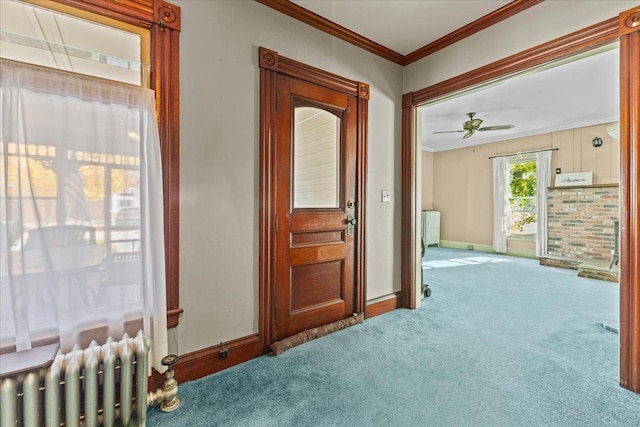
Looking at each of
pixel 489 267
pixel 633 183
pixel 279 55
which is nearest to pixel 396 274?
pixel 633 183

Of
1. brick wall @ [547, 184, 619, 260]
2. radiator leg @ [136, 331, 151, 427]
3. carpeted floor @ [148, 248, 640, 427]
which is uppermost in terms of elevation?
brick wall @ [547, 184, 619, 260]

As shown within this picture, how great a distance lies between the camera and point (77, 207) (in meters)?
1.39

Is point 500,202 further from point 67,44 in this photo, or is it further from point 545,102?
point 67,44

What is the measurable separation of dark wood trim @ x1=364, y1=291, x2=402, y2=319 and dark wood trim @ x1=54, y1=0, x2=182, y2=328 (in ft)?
5.89

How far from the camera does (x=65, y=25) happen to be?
61.5 inches

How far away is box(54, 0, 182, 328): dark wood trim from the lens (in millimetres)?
1728

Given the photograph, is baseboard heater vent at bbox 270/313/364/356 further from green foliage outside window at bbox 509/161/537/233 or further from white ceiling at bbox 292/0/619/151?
green foliage outside window at bbox 509/161/537/233

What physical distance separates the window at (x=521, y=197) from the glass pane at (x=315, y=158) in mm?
5787

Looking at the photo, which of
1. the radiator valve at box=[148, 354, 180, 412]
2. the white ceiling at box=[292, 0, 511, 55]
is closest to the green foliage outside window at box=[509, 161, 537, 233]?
the white ceiling at box=[292, 0, 511, 55]

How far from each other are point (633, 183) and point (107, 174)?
119 inches

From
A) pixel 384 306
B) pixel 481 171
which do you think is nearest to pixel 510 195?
pixel 481 171

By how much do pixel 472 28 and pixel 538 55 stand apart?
2.07 feet

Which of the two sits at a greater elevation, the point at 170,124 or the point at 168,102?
the point at 168,102

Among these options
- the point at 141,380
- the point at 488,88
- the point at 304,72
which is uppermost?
the point at 488,88
